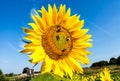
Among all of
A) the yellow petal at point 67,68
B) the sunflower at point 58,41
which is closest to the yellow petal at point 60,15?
the sunflower at point 58,41

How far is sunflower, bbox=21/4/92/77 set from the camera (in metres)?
3.18

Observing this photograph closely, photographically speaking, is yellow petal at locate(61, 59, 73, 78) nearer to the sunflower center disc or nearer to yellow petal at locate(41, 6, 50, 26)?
the sunflower center disc

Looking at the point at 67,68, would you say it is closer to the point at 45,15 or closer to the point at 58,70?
the point at 58,70

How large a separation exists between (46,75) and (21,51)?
1235mm

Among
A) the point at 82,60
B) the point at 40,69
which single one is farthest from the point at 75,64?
the point at 40,69

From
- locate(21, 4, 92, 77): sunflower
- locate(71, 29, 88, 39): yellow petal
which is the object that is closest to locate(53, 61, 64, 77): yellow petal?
locate(21, 4, 92, 77): sunflower

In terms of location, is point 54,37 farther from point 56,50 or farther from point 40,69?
point 40,69

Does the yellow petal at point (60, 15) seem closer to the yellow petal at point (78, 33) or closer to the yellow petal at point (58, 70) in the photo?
the yellow petal at point (78, 33)

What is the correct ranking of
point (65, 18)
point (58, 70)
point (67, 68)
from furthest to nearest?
1. point (65, 18)
2. point (67, 68)
3. point (58, 70)

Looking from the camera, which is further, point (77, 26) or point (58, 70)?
point (77, 26)

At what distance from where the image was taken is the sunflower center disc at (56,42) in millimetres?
3285

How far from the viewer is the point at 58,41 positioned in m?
3.34

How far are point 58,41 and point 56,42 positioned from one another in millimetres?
46

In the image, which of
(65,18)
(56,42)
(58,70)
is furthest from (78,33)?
(58,70)
